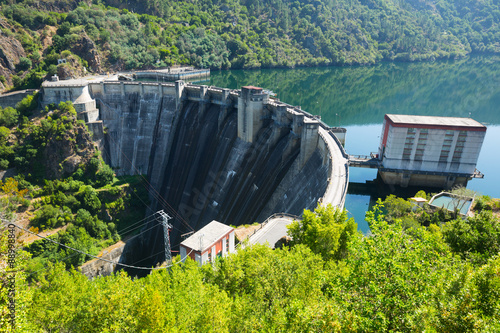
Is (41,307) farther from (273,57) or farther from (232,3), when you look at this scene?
(232,3)

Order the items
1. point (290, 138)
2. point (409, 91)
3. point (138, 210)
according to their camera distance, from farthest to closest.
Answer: point (409, 91) < point (138, 210) < point (290, 138)

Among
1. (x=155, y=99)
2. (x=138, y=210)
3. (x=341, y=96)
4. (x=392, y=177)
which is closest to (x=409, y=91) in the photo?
(x=341, y=96)

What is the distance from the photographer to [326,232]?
63.7 feet

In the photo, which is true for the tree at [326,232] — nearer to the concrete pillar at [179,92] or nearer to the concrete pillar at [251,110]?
the concrete pillar at [251,110]

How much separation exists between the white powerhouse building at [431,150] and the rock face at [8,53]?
6543 cm

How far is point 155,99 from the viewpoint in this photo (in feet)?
186

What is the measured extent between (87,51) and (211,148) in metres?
45.9

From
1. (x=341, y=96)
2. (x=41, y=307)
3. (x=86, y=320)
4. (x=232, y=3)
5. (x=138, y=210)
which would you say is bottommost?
(x=138, y=210)

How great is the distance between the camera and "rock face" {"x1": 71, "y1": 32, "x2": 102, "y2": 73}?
72.4 meters

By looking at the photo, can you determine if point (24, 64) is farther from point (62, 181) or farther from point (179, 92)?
point (179, 92)

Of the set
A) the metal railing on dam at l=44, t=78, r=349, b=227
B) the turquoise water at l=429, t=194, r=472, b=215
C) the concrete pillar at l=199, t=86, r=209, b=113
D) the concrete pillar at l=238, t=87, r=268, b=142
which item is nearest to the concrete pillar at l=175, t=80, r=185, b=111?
the metal railing on dam at l=44, t=78, r=349, b=227

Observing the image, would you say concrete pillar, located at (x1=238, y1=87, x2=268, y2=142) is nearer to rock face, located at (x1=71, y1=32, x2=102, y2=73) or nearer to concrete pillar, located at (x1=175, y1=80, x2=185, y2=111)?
concrete pillar, located at (x1=175, y1=80, x2=185, y2=111)

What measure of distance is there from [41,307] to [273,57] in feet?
444

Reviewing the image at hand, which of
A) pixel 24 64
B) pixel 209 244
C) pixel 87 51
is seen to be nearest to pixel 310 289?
pixel 209 244
